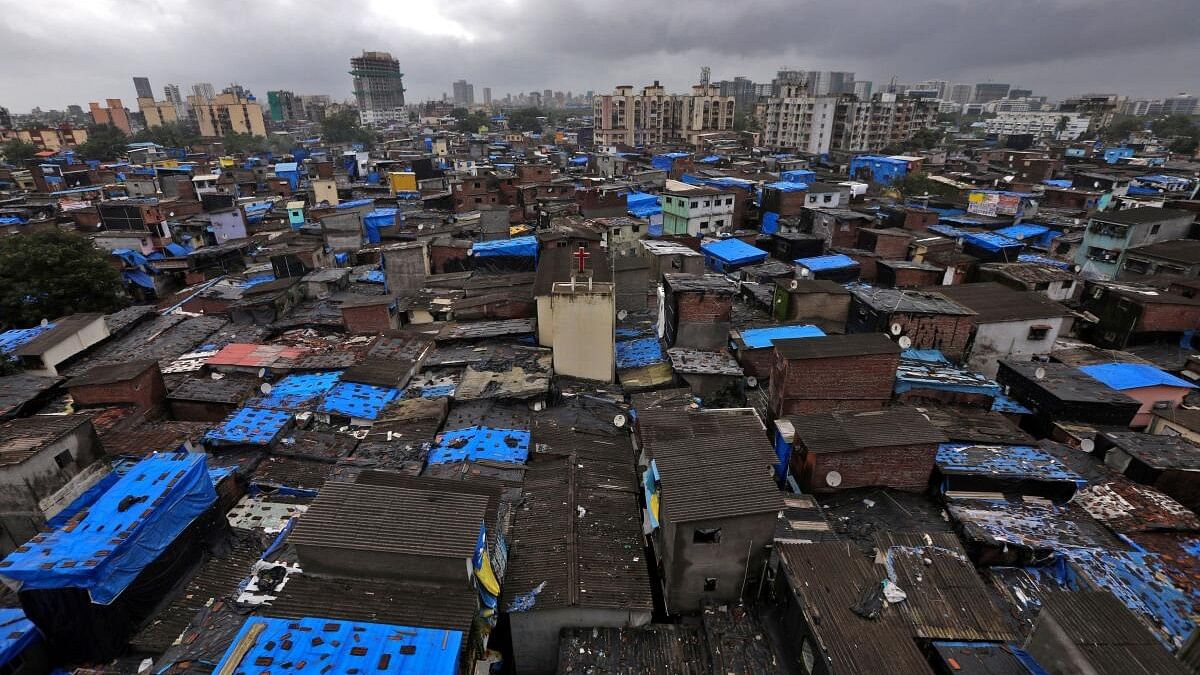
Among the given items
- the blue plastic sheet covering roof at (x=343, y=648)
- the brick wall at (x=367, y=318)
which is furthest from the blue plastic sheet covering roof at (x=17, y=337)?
the blue plastic sheet covering roof at (x=343, y=648)

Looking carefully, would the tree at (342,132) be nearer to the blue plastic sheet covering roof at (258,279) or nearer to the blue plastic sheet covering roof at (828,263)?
the blue plastic sheet covering roof at (258,279)

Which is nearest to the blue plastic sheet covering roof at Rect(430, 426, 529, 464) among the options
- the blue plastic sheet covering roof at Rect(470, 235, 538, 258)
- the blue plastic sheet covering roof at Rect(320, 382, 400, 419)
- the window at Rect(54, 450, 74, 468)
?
the blue plastic sheet covering roof at Rect(320, 382, 400, 419)

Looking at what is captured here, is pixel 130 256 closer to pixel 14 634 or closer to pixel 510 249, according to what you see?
pixel 510 249

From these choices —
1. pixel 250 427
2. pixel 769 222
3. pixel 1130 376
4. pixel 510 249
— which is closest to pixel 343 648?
pixel 250 427

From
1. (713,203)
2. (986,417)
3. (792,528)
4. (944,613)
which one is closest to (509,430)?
(792,528)

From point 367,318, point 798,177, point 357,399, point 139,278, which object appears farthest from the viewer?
point 798,177

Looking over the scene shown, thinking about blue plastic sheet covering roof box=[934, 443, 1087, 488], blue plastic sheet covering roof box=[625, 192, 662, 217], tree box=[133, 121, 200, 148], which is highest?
tree box=[133, 121, 200, 148]

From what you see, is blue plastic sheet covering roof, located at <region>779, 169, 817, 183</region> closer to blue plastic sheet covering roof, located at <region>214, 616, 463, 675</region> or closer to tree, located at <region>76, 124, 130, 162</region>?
blue plastic sheet covering roof, located at <region>214, 616, 463, 675</region>
